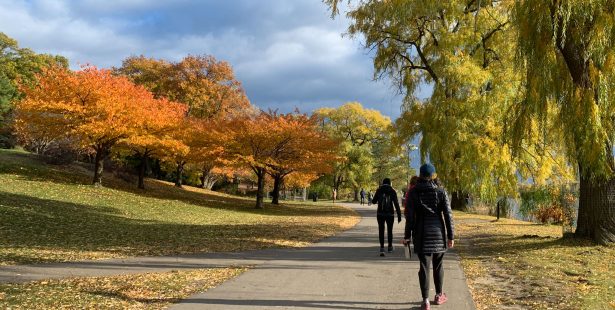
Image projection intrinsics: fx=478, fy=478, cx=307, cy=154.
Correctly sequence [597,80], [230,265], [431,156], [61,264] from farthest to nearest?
[431,156]
[597,80]
[230,265]
[61,264]

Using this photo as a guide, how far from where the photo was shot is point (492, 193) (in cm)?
2262

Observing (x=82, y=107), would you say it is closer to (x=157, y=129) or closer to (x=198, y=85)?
(x=157, y=129)

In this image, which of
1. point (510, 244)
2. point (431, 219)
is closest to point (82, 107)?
point (510, 244)

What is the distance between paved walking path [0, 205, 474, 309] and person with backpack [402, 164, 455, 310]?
1.59ft

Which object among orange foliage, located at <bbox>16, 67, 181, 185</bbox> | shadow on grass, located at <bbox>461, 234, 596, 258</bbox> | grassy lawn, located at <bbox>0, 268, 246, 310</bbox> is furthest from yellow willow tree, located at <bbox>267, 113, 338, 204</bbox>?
grassy lawn, located at <bbox>0, 268, 246, 310</bbox>

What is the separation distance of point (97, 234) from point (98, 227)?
1.62m

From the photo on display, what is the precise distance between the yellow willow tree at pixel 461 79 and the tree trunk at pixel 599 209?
9.42 m

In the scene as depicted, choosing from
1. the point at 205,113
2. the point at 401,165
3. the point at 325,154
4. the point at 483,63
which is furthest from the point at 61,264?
the point at 401,165

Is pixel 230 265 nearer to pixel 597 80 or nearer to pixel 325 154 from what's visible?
pixel 597 80

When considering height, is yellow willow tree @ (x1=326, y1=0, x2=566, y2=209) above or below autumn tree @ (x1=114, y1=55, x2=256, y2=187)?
below

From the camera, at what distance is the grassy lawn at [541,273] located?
626 cm

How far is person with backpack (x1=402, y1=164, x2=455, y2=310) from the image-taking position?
Answer: 5.88m

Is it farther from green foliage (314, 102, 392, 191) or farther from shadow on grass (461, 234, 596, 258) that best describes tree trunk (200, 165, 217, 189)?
shadow on grass (461, 234, 596, 258)

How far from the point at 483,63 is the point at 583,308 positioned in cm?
1842
